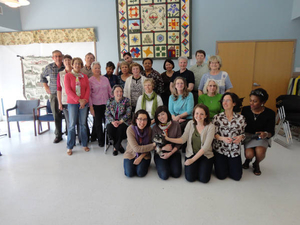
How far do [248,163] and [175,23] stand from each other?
135 inches

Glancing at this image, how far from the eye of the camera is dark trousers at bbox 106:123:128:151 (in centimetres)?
290

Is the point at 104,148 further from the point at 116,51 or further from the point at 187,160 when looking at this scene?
the point at 116,51

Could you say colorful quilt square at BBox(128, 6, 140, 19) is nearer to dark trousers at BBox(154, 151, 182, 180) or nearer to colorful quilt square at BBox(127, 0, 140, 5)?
colorful quilt square at BBox(127, 0, 140, 5)

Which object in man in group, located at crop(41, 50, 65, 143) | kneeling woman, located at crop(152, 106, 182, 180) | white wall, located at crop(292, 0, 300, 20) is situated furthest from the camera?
white wall, located at crop(292, 0, 300, 20)

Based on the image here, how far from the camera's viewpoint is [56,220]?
1.64m

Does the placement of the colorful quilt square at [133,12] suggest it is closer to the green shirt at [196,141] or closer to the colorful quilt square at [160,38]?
the colorful quilt square at [160,38]

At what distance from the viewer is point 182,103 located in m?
2.85

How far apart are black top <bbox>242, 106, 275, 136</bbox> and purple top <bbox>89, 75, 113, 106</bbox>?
208 cm

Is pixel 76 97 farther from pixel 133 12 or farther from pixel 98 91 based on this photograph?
pixel 133 12

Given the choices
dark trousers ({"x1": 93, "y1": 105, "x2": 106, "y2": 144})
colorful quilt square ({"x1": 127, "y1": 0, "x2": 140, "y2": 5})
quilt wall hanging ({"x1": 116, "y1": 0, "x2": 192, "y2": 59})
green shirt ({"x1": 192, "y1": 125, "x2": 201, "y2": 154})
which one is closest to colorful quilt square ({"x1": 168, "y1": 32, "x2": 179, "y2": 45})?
quilt wall hanging ({"x1": 116, "y1": 0, "x2": 192, "y2": 59})

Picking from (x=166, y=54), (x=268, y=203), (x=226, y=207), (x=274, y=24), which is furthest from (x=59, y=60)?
(x=274, y=24)

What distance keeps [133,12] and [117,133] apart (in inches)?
121

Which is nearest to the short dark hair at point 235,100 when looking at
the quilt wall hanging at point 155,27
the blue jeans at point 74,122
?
the blue jeans at point 74,122

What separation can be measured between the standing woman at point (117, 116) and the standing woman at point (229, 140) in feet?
4.35
